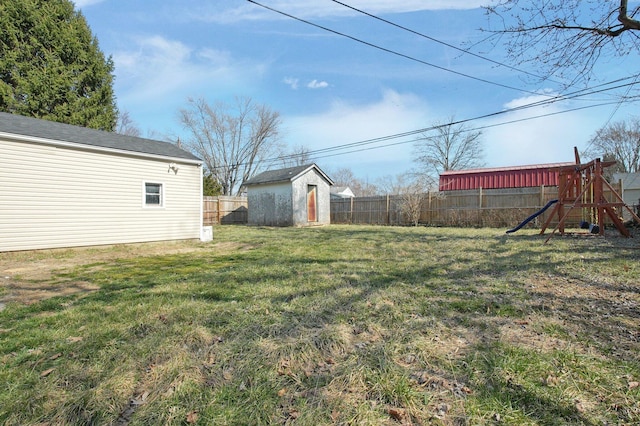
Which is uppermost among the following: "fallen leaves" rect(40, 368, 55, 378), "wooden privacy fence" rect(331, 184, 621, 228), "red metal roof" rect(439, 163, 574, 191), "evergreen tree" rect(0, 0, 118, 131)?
"evergreen tree" rect(0, 0, 118, 131)

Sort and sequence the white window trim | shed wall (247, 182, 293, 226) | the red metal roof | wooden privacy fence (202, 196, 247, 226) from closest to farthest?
1. the white window trim
2. shed wall (247, 182, 293, 226)
3. the red metal roof
4. wooden privacy fence (202, 196, 247, 226)

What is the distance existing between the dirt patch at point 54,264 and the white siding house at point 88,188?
0.35m

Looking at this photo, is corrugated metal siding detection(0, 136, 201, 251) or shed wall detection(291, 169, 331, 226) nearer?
corrugated metal siding detection(0, 136, 201, 251)

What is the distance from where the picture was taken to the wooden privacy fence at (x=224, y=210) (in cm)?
2076

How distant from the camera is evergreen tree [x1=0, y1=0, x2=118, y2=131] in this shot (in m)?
15.6

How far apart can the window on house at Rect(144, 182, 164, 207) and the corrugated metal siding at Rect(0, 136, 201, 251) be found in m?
0.17

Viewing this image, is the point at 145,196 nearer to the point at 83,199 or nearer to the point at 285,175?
the point at 83,199

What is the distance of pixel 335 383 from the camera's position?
2.05 m

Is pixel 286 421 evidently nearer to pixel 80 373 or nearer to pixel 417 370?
pixel 417 370

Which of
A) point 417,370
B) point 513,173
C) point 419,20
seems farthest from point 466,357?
point 513,173

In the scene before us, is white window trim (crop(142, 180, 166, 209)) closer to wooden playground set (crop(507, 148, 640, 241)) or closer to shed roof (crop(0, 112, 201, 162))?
shed roof (crop(0, 112, 201, 162))

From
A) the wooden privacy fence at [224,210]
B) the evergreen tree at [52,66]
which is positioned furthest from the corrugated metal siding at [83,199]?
the evergreen tree at [52,66]

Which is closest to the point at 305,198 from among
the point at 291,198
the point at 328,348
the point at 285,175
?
the point at 291,198

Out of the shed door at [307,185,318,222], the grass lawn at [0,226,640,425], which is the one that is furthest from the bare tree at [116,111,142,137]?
the grass lawn at [0,226,640,425]
